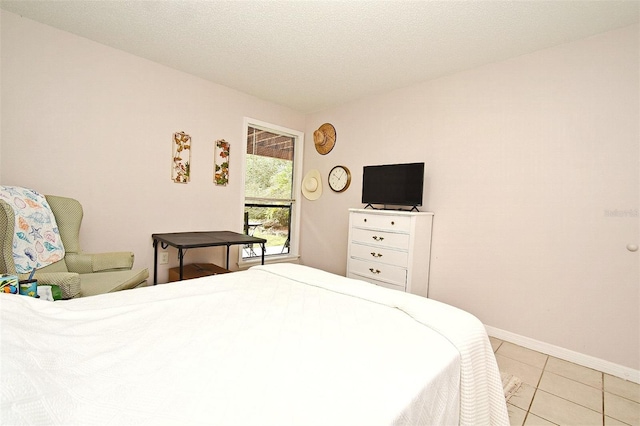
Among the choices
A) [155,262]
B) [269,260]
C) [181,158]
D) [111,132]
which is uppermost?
[111,132]

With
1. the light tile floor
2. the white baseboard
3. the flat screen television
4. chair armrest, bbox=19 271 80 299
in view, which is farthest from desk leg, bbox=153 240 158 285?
the white baseboard

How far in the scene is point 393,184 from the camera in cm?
320

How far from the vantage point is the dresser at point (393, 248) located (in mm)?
2855

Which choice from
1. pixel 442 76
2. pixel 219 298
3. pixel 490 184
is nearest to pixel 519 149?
pixel 490 184

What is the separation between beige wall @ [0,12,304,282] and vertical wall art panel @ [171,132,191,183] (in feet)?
0.19

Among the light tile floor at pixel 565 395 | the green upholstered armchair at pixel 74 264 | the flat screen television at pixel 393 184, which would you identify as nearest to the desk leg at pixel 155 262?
the green upholstered armchair at pixel 74 264

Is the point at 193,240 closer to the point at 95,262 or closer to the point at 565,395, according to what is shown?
the point at 95,262

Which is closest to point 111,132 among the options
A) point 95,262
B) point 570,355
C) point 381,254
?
point 95,262

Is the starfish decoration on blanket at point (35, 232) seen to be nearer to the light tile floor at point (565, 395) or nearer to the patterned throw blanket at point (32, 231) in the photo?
the patterned throw blanket at point (32, 231)

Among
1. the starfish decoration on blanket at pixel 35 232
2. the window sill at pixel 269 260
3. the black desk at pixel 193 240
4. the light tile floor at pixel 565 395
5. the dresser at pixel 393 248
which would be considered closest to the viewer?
the light tile floor at pixel 565 395

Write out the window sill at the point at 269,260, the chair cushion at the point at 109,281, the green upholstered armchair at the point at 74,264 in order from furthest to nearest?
the window sill at the point at 269,260, the chair cushion at the point at 109,281, the green upholstered armchair at the point at 74,264

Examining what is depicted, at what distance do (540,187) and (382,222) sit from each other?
1328 mm

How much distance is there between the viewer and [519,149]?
2590mm

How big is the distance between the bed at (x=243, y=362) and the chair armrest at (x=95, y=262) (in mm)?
1132
